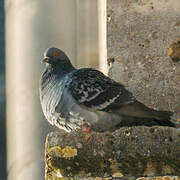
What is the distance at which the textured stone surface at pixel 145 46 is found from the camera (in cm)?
398

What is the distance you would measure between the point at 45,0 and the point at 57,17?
16 centimetres

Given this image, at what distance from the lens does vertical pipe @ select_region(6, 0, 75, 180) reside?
573 cm

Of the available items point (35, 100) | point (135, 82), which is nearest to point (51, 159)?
point (135, 82)

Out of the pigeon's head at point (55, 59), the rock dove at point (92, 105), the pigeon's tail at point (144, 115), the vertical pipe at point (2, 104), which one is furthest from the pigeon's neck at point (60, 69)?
the vertical pipe at point (2, 104)

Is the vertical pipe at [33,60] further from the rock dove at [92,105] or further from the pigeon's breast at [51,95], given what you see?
the rock dove at [92,105]

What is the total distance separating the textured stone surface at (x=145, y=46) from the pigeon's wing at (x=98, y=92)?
10 cm

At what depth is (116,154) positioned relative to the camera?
9.92 ft

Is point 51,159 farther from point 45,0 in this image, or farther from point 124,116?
point 45,0

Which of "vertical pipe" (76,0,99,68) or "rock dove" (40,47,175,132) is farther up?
"vertical pipe" (76,0,99,68)

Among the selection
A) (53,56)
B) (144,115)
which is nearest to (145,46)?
(144,115)

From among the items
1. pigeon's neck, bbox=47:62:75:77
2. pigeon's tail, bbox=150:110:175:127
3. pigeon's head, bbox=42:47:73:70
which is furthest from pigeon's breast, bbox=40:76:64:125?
pigeon's tail, bbox=150:110:175:127

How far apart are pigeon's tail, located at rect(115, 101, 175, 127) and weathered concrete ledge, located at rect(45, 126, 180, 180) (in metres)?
0.71

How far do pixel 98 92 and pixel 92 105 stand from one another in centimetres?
17

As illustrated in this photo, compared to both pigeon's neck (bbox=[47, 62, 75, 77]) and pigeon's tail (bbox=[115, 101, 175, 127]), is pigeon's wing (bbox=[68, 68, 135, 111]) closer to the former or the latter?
pigeon's tail (bbox=[115, 101, 175, 127])
